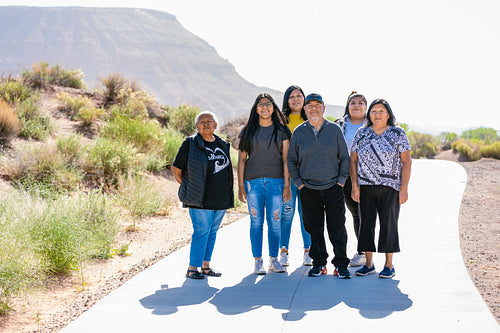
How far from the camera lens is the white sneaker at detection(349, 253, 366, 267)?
617 cm

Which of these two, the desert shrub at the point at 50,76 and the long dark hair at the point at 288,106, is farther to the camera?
the desert shrub at the point at 50,76

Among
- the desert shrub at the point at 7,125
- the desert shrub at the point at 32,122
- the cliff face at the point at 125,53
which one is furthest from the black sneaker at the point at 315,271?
the cliff face at the point at 125,53

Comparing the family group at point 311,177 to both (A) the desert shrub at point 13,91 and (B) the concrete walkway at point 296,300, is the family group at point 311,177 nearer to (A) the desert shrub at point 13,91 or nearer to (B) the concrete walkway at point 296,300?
(B) the concrete walkway at point 296,300

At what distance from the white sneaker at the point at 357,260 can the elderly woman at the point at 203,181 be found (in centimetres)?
159

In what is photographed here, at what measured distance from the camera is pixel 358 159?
224 inches

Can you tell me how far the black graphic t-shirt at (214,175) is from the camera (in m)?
5.82

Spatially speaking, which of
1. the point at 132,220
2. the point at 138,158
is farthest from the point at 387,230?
the point at 138,158

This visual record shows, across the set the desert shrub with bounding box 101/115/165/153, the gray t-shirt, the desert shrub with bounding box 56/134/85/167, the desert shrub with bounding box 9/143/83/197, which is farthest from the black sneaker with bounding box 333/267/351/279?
the desert shrub with bounding box 101/115/165/153

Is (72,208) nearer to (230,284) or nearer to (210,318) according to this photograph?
(230,284)

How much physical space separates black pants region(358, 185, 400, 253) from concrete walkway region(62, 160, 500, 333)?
0.38 m

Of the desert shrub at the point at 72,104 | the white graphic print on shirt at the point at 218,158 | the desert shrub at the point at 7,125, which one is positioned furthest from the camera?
the desert shrub at the point at 72,104

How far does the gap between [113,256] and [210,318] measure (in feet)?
11.1

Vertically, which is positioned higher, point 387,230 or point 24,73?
point 24,73

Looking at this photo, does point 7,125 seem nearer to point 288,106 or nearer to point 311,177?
point 288,106
